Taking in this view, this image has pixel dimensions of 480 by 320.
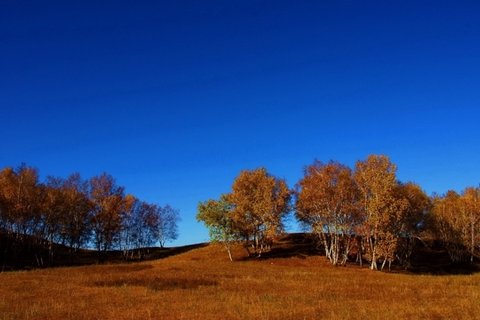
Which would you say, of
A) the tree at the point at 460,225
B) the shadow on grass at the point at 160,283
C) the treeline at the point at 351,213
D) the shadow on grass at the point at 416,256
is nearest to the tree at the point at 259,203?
the treeline at the point at 351,213

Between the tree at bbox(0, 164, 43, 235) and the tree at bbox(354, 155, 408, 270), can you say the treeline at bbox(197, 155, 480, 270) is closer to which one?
the tree at bbox(354, 155, 408, 270)

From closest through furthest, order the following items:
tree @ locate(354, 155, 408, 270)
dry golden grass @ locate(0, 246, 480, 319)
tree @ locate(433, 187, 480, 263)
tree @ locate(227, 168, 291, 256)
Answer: dry golden grass @ locate(0, 246, 480, 319)
tree @ locate(354, 155, 408, 270)
tree @ locate(227, 168, 291, 256)
tree @ locate(433, 187, 480, 263)

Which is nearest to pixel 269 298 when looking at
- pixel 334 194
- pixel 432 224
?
pixel 334 194

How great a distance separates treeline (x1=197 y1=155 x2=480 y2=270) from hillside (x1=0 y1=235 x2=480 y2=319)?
95.6 feet

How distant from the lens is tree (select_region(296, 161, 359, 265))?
84188 mm

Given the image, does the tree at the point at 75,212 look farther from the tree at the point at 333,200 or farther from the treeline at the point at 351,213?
the tree at the point at 333,200

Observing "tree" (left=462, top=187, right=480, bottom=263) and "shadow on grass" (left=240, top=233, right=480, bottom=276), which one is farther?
"tree" (left=462, top=187, right=480, bottom=263)

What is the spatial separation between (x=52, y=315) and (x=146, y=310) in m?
5.18

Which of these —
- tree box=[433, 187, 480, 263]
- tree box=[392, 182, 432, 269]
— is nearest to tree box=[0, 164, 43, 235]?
tree box=[392, 182, 432, 269]

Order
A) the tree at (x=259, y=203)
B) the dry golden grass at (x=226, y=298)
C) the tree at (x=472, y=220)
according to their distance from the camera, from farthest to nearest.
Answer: the tree at (x=472, y=220)
the tree at (x=259, y=203)
the dry golden grass at (x=226, y=298)

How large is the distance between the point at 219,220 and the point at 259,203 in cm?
905

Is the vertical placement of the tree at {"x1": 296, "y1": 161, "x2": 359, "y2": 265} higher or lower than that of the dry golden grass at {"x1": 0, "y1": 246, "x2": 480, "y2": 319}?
higher

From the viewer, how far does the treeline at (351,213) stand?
78750mm

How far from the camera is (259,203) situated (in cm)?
9394
